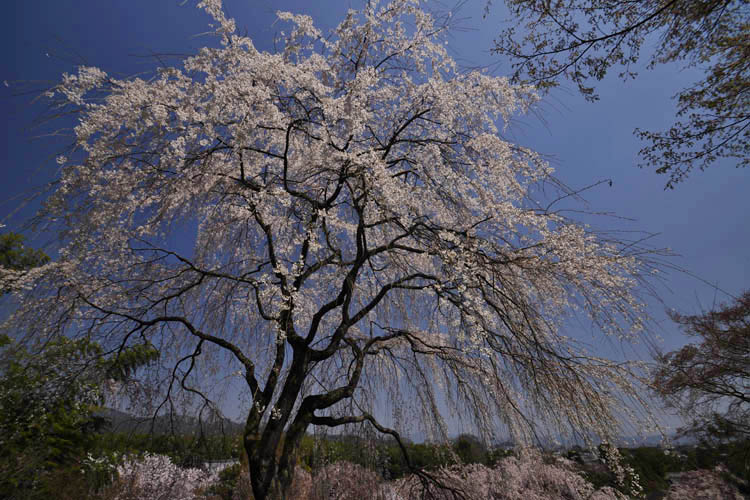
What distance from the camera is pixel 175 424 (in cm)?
427

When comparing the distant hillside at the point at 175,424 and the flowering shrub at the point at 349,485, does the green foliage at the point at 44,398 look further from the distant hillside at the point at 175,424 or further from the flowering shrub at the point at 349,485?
the flowering shrub at the point at 349,485

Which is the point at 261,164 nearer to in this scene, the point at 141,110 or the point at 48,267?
the point at 141,110

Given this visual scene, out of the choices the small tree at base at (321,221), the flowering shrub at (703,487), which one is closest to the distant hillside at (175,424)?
the small tree at base at (321,221)

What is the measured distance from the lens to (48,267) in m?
3.39

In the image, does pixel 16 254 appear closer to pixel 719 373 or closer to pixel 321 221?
pixel 321 221

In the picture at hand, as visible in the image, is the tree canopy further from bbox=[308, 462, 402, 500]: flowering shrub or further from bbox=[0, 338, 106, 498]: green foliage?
bbox=[0, 338, 106, 498]: green foliage

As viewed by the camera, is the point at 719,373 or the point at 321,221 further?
the point at 719,373

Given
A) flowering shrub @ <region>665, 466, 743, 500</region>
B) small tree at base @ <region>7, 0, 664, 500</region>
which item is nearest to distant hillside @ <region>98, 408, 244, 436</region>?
small tree at base @ <region>7, 0, 664, 500</region>

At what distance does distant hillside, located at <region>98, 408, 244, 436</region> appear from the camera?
4.00 meters

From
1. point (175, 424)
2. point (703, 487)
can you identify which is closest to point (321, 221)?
point (175, 424)

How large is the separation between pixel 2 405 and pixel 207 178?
Result: 15.2 ft

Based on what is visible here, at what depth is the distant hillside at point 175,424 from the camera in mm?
3998

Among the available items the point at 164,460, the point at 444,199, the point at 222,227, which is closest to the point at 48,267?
the point at 222,227

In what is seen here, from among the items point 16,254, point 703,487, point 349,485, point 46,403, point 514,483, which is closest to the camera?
point 46,403
